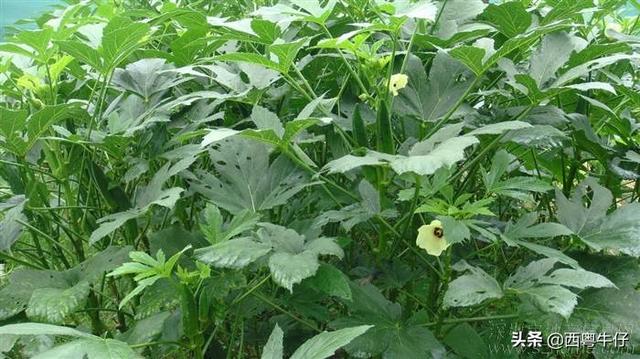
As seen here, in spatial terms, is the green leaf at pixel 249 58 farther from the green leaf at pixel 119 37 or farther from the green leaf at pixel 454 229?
the green leaf at pixel 454 229

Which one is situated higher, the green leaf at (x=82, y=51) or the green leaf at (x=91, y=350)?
the green leaf at (x=82, y=51)

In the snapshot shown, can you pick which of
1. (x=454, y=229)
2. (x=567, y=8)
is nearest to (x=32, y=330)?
(x=454, y=229)

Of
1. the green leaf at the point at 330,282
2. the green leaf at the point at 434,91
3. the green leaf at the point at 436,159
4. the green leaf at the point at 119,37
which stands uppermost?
the green leaf at the point at 119,37

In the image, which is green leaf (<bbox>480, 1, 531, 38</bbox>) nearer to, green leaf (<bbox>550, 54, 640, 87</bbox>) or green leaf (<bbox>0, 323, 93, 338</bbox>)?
green leaf (<bbox>550, 54, 640, 87</bbox>)

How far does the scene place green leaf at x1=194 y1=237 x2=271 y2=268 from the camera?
32.8 inches

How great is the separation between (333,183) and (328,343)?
1.06 feet

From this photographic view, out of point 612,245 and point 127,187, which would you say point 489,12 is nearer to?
point 612,245

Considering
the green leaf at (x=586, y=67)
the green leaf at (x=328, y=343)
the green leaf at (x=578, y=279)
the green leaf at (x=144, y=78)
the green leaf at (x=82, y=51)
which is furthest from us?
the green leaf at (x=144, y=78)

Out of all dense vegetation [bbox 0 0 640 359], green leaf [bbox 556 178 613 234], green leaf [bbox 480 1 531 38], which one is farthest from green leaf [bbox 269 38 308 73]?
green leaf [bbox 556 178 613 234]

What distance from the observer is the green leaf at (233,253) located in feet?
2.73

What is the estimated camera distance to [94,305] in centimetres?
123

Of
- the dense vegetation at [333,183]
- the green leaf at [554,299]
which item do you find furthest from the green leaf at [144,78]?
the green leaf at [554,299]

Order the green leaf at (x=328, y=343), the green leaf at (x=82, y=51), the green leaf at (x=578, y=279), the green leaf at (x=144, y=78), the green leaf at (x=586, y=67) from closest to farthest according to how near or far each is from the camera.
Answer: the green leaf at (x=328, y=343) → the green leaf at (x=578, y=279) → the green leaf at (x=586, y=67) → the green leaf at (x=82, y=51) → the green leaf at (x=144, y=78)

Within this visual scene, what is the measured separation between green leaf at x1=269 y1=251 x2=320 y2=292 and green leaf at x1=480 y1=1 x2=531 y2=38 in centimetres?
56
